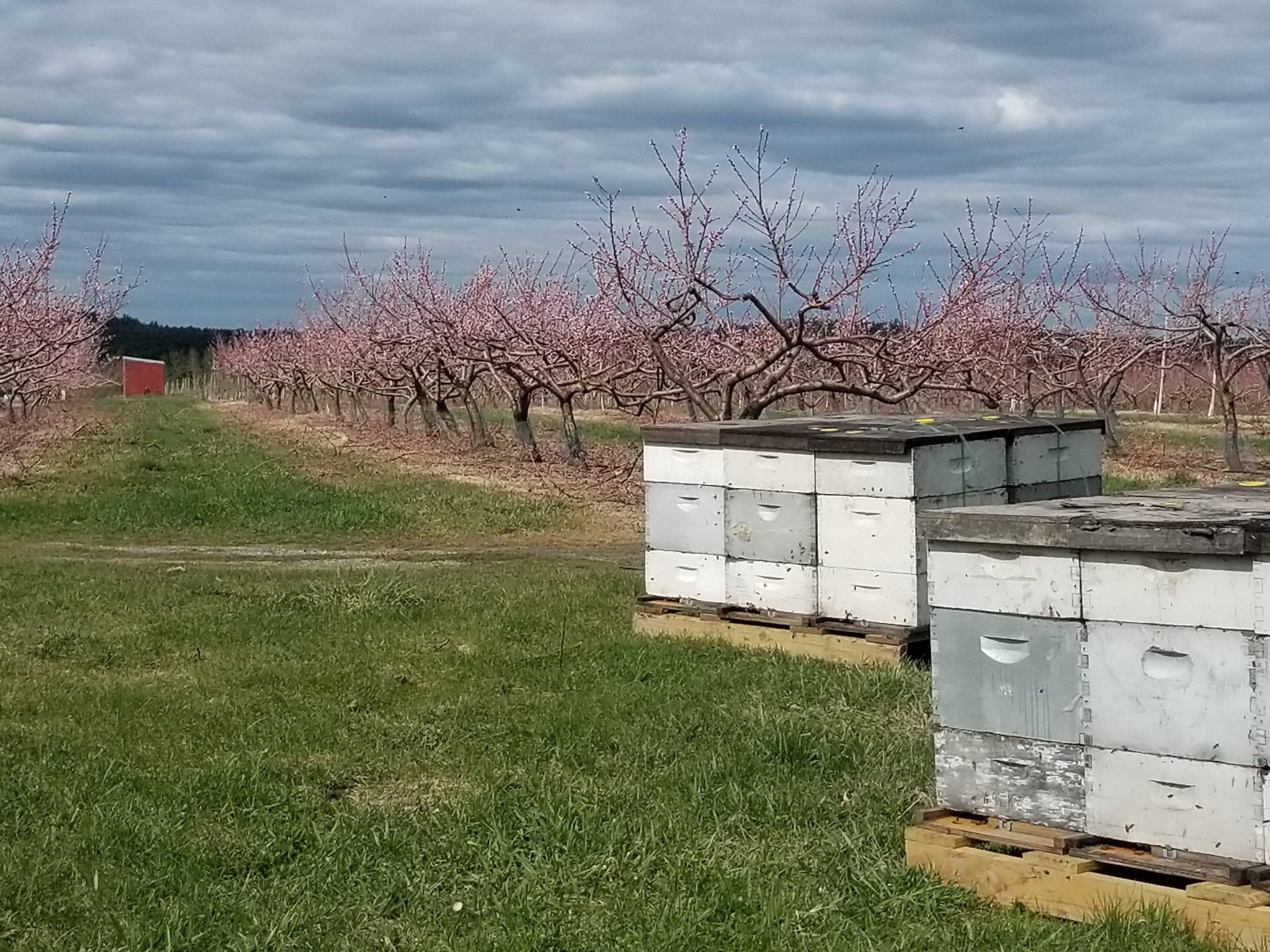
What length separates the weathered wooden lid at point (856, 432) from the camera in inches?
380

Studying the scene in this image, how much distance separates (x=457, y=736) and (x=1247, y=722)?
4.22m

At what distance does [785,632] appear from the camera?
10203mm

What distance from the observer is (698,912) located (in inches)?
206

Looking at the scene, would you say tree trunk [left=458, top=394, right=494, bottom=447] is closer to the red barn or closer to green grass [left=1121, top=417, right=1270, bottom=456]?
green grass [left=1121, top=417, right=1270, bottom=456]

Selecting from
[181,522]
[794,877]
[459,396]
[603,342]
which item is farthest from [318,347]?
[794,877]

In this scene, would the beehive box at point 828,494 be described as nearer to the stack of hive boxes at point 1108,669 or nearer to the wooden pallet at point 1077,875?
the stack of hive boxes at point 1108,669

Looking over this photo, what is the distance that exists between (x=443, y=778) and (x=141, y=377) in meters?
123

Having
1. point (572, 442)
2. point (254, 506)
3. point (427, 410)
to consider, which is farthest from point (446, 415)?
point (254, 506)

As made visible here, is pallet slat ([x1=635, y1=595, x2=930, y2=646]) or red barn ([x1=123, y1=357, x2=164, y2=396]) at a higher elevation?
red barn ([x1=123, y1=357, x2=164, y2=396])

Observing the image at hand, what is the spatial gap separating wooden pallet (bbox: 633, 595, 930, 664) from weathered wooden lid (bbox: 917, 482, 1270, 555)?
330 centimetres

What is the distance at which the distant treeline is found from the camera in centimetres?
13838

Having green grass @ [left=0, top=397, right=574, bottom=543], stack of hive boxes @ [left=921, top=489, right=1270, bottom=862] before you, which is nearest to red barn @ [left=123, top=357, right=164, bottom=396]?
green grass @ [left=0, top=397, right=574, bottom=543]

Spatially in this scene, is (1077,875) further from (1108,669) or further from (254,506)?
(254,506)

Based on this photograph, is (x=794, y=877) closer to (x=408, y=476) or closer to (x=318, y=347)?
(x=408, y=476)
